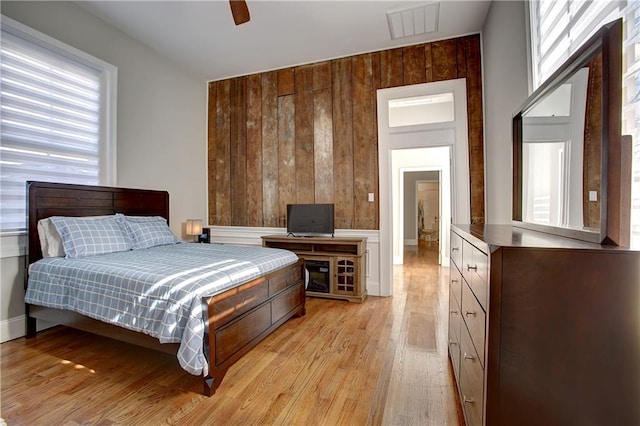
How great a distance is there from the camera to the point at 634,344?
84 cm

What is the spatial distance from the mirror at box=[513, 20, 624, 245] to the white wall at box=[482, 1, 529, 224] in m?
0.60

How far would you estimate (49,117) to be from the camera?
2836 mm

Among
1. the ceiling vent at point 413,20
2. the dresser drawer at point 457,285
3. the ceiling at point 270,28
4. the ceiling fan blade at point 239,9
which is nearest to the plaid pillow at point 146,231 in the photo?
the ceiling at point 270,28

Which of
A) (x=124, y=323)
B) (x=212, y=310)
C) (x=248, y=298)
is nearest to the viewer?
(x=212, y=310)

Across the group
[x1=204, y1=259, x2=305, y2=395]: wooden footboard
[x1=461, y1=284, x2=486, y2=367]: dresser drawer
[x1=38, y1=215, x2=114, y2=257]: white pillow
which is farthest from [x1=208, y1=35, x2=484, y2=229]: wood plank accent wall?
[x1=461, y1=284, x2=486, y2=367]: dresser drawer

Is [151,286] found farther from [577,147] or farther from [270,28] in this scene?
[270,28]

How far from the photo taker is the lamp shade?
4.12 meters

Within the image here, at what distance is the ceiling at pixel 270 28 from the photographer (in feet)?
9.91

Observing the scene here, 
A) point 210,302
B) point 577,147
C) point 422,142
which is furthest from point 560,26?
point 210,302

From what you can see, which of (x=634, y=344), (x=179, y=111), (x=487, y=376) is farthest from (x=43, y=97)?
(x=634, y=344)

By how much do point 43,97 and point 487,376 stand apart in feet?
13.1

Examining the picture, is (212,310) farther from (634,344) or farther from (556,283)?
(634,344)

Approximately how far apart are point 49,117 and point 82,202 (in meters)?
0.85

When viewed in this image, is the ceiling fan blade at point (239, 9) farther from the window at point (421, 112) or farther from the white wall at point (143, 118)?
the window at point (421, 112)
